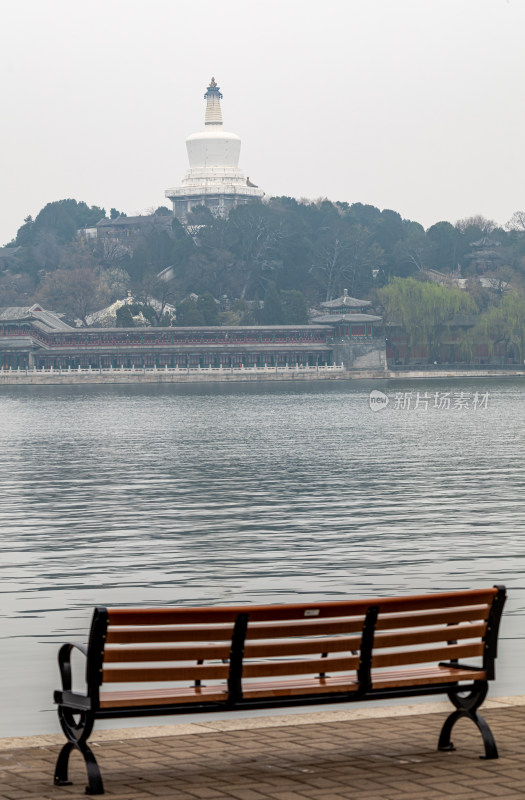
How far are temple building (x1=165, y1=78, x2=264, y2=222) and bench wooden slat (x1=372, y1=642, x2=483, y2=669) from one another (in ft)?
497

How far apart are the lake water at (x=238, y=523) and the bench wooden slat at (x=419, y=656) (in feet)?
9.31

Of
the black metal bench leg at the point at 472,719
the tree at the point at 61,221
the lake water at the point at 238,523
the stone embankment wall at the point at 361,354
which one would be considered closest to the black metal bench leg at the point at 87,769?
the black metal bench leg at the point at 472,719

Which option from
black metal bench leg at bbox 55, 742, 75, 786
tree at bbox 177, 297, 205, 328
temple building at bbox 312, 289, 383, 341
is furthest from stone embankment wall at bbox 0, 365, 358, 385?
black metal bench leg at bbox 55, 742, 75, 786

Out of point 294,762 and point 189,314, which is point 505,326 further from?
point 294,762

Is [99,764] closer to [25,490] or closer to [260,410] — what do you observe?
[25,490]

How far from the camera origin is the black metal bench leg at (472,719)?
6457mm

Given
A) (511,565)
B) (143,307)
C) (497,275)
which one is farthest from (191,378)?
(511,565)

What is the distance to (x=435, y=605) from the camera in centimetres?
668

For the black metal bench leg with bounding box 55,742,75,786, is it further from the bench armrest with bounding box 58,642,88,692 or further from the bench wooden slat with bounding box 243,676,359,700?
the bench wooden slat with bounding box 243,676,359,700

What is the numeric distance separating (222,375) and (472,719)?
112059 millimetres

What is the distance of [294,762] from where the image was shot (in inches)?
255

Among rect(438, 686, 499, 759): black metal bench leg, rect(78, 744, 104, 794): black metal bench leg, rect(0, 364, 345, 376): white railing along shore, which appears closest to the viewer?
rect(78, 744, 104, 794): black metal bench leg

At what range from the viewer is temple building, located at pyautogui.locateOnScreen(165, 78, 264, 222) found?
520 ft

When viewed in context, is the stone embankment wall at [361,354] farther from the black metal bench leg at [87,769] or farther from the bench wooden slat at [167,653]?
the black metal bench leg at [87,769]
